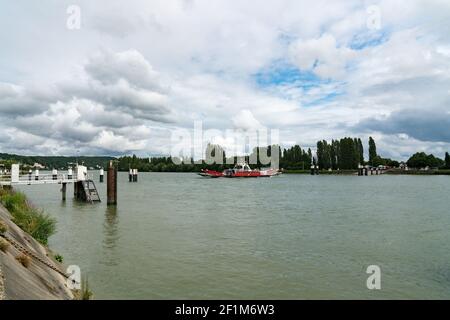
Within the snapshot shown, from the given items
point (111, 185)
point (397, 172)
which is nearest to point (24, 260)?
point (111, 185)

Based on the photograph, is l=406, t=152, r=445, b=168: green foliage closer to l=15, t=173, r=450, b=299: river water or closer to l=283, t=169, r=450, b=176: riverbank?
l=283, t=169, r=450, b=176: riverbank

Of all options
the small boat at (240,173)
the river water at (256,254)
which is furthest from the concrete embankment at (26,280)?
the small boat at (240,173)

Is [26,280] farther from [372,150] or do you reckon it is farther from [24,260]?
[372,150]

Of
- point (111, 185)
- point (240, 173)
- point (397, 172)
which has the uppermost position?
point (111, 185)

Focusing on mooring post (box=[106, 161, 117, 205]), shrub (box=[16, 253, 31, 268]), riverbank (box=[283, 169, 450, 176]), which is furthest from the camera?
riverbank (box=[283, 169, 450, 176])

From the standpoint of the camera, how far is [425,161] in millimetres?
193000

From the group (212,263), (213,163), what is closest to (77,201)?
(212,263)

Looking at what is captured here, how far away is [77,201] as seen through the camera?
150 ft

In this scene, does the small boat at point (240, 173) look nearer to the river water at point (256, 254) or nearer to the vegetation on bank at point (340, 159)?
the vegetation on bank at point (340, 159)

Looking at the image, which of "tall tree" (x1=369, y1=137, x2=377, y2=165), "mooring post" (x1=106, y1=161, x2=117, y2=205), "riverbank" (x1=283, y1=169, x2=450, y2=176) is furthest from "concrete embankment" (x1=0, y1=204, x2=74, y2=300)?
"tall tree" (x1=369, y1=137, x2=377, y2=165)

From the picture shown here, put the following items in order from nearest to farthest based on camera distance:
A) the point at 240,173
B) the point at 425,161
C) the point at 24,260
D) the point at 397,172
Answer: the point at 24,260
the point at 240,173
the point at 397,172
the point at 425,161

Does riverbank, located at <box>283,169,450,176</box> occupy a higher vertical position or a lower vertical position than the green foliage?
lower

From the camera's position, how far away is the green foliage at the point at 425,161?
631 ft

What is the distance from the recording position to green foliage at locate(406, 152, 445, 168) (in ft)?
631
